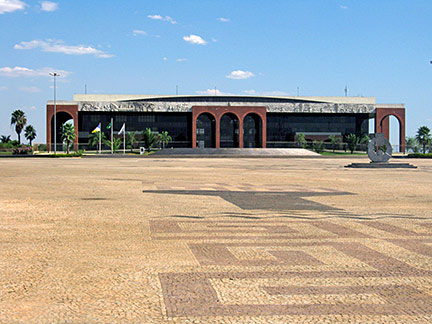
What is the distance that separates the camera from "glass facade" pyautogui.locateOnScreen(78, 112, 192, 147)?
372 feet

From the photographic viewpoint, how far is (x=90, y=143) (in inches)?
4154

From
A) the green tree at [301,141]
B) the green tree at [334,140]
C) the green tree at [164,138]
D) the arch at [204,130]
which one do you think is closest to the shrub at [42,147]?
the green tree at [164,138]

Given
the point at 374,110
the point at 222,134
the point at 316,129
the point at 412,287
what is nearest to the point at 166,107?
the point at 222,134

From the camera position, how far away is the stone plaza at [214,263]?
479cm

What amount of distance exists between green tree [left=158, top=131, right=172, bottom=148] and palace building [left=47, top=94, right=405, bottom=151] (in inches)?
121

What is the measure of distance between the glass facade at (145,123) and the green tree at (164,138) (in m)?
3.01

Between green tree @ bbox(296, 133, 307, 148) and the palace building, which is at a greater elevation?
the palace building

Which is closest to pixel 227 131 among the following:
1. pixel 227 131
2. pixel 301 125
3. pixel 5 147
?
pixel 227 131

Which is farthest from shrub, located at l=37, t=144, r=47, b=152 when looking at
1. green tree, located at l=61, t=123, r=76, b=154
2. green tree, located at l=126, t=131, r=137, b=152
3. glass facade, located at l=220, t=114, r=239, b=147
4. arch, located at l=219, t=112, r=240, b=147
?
glass facade, located at l=220, t=114, r=239, b=147

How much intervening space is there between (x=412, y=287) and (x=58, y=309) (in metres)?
3.68

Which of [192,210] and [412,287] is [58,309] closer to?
[412,287]

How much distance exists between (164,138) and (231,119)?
54.1 ft

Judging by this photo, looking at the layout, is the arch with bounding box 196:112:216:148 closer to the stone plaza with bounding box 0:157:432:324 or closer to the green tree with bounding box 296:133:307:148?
the green tree with bounding box 296:133:307:148

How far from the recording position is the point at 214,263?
6.74m
